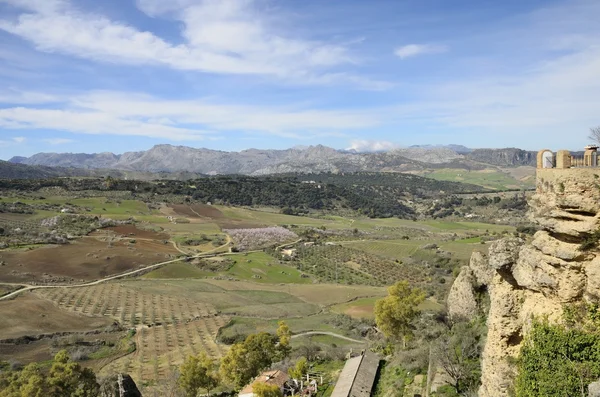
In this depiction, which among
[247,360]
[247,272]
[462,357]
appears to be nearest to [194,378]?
[247,360]

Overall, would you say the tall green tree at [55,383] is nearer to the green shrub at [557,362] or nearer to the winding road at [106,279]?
the green shrub at [557,362]

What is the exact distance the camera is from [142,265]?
271 feet

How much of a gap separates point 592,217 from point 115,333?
52.8 metres

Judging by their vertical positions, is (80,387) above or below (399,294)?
below

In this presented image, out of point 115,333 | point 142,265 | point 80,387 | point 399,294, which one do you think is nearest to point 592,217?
point 399,294

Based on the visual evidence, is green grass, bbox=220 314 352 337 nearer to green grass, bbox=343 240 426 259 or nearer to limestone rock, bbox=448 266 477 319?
limestone rock, bbox=448 266 477 319

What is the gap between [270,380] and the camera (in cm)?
3344

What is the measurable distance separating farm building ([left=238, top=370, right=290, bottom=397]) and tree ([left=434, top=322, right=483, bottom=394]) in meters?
13.4

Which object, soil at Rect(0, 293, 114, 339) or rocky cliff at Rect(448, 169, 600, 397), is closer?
rocky cliff at Rect(448, 169, 600, 397)

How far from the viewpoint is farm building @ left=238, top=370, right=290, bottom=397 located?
32719mm

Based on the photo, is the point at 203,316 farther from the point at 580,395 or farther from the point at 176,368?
the point at 580,395

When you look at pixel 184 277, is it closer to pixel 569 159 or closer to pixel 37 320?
pixel 37 320

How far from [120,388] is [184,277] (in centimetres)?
5175

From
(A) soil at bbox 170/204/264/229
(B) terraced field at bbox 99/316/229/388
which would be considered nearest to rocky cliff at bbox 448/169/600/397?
(B) terraced field at bbox 99/316/229/388
